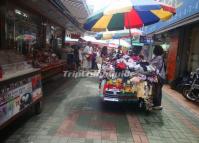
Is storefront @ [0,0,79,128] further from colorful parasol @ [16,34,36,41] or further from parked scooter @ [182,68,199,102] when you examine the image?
parked scooter @ [182,68,199,102]

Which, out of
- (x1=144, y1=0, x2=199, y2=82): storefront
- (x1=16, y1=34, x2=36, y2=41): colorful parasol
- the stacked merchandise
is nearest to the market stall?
the stacked merchandise

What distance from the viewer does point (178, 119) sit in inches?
287

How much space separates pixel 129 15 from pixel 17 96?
5455 millimetres

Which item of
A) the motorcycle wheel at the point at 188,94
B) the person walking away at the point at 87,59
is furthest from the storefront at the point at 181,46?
the person walking away at the point at 87,59

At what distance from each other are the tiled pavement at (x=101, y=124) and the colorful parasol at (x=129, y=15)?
2567 millimetres

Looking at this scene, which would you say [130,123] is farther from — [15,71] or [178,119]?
[15,71]

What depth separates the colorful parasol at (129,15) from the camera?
Result: 7.27 m

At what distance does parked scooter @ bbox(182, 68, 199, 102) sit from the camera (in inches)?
388

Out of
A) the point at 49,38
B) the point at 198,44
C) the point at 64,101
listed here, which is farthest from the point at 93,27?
the point at 49,38

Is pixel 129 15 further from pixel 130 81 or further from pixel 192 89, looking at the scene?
pixel 192 89

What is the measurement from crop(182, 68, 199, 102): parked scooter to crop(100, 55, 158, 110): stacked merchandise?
2.95 meters

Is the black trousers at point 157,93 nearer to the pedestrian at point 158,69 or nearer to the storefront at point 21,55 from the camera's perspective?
the pedestrian at point 158,69

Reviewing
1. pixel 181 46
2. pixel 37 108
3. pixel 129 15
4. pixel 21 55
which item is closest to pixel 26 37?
pixel 129 15

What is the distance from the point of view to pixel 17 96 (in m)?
5.18
